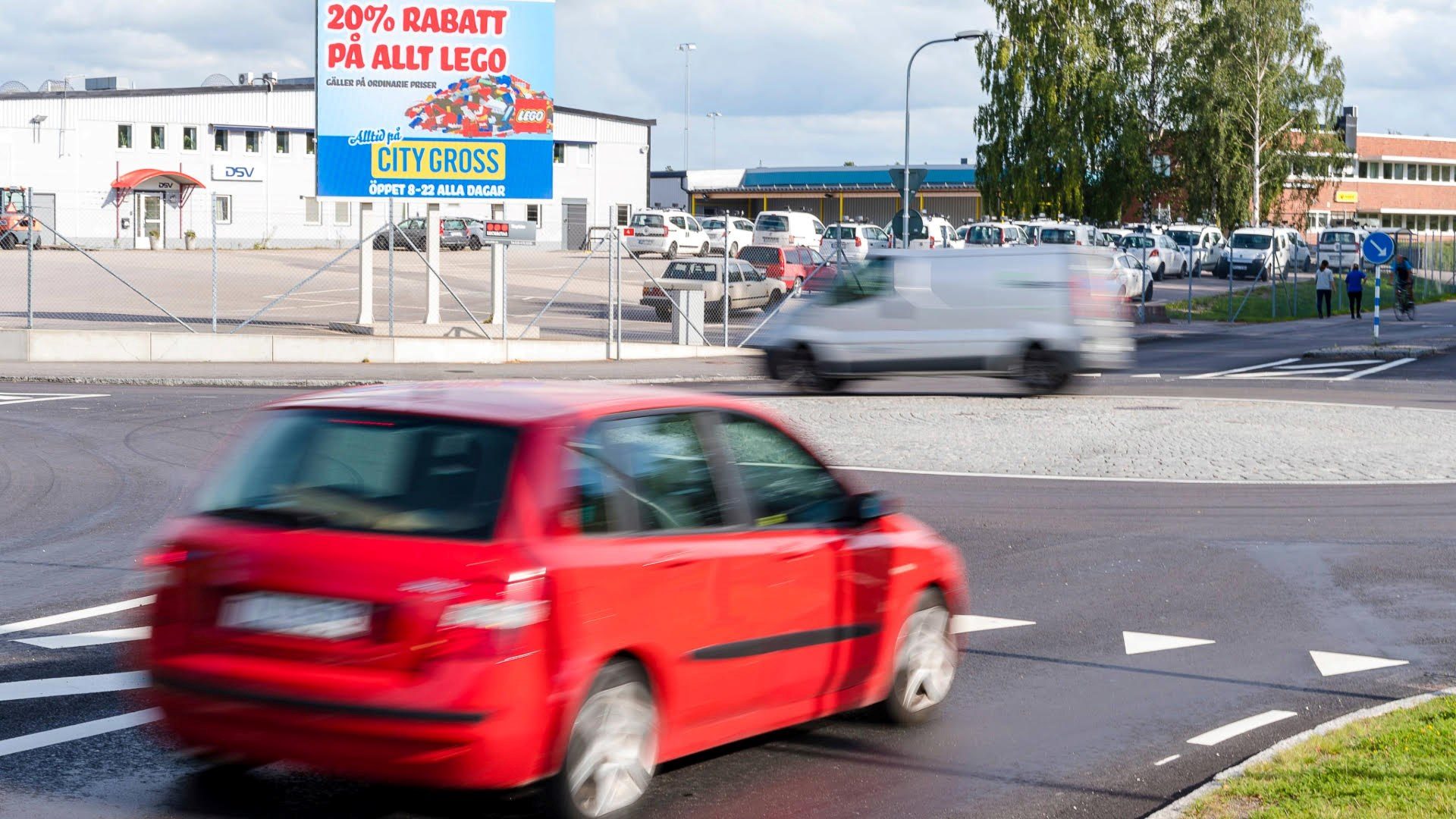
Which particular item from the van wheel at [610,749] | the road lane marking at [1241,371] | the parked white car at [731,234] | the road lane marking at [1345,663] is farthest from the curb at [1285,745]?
the parked white car at [731,234]

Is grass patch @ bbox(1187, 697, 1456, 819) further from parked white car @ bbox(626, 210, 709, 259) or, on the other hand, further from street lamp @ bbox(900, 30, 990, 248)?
parked white car @ bbox(626, 210, 709, 259)

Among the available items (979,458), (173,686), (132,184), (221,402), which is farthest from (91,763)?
(132,184)

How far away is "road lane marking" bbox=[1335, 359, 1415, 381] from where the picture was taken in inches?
1092

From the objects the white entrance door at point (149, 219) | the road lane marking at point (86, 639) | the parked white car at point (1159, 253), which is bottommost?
the road lane marking at point (86, 639)

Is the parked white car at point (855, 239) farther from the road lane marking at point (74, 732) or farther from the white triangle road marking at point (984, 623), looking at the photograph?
the road lane marking at point (74, 732)

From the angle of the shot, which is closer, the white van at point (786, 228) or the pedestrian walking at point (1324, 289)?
the pedestrian walking at point (1324, 289)

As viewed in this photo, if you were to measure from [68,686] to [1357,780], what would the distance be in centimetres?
502

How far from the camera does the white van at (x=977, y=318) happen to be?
21.4 metres

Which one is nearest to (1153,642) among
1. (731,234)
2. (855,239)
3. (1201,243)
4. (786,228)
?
(786,228)

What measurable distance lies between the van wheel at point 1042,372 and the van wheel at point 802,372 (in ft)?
8.08

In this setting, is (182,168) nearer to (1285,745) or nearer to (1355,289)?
(1355,289)

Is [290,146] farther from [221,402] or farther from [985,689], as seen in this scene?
[985,689]

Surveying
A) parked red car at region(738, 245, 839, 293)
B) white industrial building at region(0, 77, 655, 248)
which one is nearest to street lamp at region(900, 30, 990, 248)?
parked red car at region(738, 245, 839, 293)

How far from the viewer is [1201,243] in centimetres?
6425
